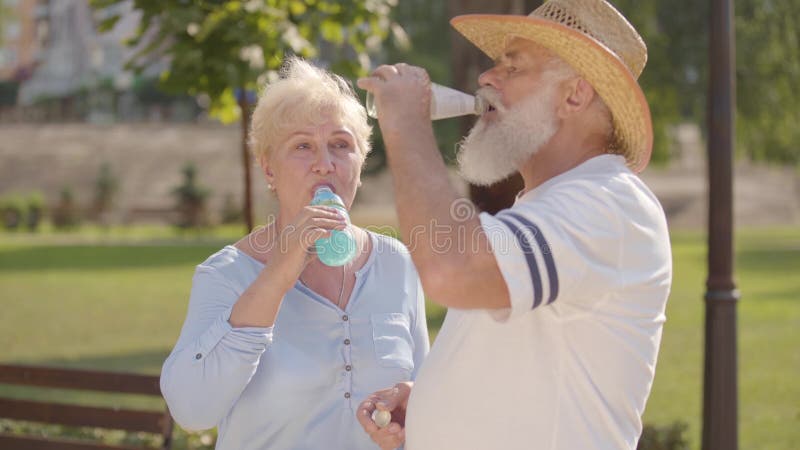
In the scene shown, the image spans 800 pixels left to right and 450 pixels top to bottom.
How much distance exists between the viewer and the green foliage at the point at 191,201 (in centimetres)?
3731

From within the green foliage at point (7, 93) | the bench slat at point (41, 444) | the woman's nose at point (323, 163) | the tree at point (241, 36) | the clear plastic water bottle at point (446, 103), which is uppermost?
the green foliage at point (7, 93)

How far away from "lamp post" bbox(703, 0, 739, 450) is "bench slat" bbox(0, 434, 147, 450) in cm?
313

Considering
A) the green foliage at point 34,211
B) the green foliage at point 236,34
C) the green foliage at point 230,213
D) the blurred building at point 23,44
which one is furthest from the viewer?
the blurred building at point 23,44

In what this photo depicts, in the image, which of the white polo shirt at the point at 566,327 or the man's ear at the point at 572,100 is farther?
the man's ear at the point at 572,100

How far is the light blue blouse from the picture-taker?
106 inches

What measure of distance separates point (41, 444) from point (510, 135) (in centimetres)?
333

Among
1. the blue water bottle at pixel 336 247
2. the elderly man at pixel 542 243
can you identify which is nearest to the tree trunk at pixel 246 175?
the blue water bottle at pixel 336 247

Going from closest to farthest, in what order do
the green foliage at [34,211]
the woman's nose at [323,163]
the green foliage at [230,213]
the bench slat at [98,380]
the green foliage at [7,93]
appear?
1. the woman's nose at [323,163]
2. the bench slat at [98,380]
3. the green foliage at [34,211]
4. the green foliage at [230,213]
5. the green foliage at [7,93]

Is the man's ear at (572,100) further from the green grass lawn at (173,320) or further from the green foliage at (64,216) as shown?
the green foliage at (64,216)

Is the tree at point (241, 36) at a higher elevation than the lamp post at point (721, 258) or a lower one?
higher

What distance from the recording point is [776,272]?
71.9 ft

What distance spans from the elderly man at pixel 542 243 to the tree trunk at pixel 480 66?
9.89ft

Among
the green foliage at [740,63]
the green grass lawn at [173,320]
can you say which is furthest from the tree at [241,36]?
the green foliage at [740,63]

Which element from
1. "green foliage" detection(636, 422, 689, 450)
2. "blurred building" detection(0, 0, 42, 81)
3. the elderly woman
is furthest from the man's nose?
"blurred building" detection(0, 0, 42, 81)
